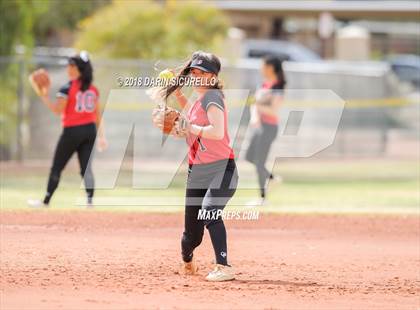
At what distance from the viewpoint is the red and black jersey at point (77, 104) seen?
1299cm

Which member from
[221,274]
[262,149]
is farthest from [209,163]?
[262,149]

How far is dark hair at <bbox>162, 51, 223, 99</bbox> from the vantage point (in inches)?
330

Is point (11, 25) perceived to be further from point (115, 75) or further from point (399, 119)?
point (399, 119)

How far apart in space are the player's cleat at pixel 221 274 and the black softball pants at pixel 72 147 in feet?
17.0

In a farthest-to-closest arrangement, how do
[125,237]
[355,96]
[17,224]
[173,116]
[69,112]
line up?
[355,96] < [69,112] < [17,224] < [125,237] < [173,116]

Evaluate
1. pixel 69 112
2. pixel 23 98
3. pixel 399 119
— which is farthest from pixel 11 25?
pixel 399 119

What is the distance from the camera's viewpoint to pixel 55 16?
28250 mm

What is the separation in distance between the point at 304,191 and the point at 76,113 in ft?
19.3

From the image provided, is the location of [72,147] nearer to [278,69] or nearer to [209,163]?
[278,69]

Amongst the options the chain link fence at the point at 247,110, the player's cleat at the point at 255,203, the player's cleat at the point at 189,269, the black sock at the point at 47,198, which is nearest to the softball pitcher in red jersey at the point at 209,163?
the player's cleat at the point at 189,269

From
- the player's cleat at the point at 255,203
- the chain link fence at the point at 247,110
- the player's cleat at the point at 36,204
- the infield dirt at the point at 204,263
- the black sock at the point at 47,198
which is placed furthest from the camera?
Result: the chain link fence at the point at 247,110

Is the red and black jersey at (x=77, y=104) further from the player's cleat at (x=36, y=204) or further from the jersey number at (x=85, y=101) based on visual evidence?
the player's cleat at (x=36, y=204)

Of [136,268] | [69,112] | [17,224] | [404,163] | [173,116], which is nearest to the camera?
[173,116]

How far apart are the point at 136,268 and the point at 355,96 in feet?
55.3
